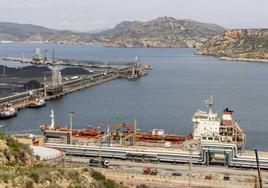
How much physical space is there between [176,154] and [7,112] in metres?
34.2

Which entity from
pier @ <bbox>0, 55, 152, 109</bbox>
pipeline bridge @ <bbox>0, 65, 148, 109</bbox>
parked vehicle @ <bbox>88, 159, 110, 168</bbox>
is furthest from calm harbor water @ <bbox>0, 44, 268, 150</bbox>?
parked vehicle @ <bbox>88, 159, 110, 168</bbox>

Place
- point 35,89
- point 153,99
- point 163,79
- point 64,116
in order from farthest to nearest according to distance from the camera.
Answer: point 163,79
point 35,89
point 153,99
point 64,116

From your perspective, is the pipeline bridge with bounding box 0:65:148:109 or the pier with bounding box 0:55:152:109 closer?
the pipeline bridge with bounding box 0:65:148:109

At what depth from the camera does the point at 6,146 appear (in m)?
21.4

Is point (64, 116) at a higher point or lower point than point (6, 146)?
lower

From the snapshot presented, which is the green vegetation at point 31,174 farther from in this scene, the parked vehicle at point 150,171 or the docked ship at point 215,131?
the docked ship at point 215,131

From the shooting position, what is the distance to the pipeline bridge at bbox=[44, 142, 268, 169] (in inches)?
1254

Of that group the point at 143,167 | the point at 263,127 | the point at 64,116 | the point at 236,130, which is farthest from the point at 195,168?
the point at 64,116

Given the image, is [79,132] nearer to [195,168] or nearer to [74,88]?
[195,168]

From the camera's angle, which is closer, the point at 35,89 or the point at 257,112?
the point at 257,112

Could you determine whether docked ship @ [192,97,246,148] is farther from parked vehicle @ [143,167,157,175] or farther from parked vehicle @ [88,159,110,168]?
parked vehicle @ [88,159,110,168]

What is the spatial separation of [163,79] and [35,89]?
1385 inches

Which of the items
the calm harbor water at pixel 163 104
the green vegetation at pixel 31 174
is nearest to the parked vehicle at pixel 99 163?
the green vegetation at pixel 31 174

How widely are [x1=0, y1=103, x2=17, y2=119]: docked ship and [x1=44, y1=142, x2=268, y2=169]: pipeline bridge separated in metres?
27.6
